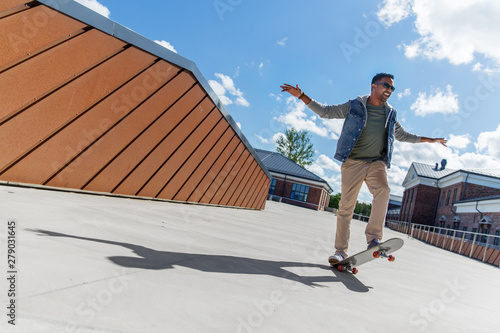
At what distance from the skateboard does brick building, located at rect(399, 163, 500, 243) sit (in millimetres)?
24976

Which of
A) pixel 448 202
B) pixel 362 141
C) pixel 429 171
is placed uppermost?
pixel 429 171

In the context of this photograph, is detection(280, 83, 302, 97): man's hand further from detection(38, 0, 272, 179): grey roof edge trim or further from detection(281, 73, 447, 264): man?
detection(38, 0, 272, 179): grey roof edge trim

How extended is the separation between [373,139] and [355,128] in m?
0.22

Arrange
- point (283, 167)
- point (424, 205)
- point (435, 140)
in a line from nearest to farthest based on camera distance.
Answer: point (435, 140) < point (424, 205) < point (283, 167)

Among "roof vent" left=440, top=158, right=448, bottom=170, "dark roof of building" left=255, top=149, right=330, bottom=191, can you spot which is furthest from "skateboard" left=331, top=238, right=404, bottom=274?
"roof vent" left=440, top=158, right=448, bottom=170

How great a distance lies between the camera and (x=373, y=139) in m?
3.52

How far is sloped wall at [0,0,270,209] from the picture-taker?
3498 millimetres

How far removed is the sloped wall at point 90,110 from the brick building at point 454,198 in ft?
80.6

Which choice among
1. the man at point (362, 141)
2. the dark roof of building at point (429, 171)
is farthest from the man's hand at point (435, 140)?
the dark roof of building at point (429, 171)

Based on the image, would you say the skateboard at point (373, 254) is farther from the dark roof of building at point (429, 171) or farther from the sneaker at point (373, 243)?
the dark roof of building at point (429, 171)

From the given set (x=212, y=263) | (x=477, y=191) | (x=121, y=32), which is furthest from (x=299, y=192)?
(x=212, y=263)

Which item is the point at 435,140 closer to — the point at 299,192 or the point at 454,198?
the point at 454,198

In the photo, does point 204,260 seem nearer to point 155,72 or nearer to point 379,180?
point 379,180

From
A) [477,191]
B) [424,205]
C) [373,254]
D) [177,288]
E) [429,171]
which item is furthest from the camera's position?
[429,171]
